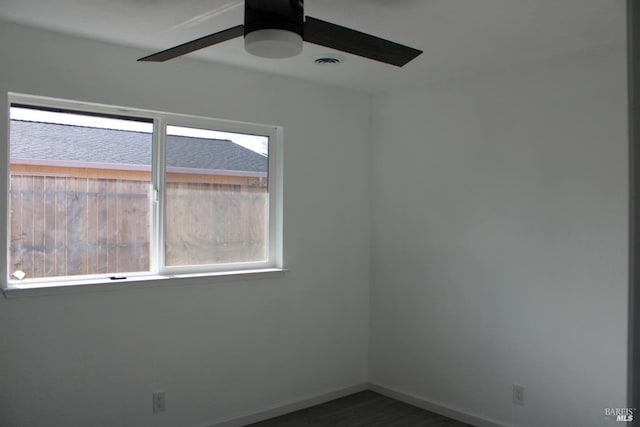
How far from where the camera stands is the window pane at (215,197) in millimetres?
3264

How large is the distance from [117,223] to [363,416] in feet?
6.92

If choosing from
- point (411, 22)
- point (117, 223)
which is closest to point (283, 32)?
point (411, 22)

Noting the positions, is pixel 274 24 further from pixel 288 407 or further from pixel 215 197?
pixel 288 407

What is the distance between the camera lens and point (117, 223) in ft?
9.99

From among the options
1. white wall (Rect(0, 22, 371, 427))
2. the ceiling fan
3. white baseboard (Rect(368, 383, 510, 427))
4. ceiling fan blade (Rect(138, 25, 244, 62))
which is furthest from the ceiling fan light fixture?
white baseboard (Rect(368, 383, 510, 427))

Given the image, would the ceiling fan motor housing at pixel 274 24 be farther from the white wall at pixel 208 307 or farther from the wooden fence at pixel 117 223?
the wooden fence at pixel 117 223

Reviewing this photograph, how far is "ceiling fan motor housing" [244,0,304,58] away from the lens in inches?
65.6

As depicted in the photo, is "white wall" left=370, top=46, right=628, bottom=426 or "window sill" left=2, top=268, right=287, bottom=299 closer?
"window sill" left=2, top=268, right=287, bottom=299

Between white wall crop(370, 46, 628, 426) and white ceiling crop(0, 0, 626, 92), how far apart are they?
1.15ft

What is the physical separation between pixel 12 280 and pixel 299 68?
2.11 metres

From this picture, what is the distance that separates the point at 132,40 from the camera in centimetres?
282

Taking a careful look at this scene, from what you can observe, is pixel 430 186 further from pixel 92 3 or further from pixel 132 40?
pixel 92 3

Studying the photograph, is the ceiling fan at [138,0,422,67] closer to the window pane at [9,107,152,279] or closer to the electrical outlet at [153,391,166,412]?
the window pane at [9,107,152,279]

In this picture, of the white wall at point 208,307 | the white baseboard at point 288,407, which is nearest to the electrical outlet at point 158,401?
the white wall at point 208,307
